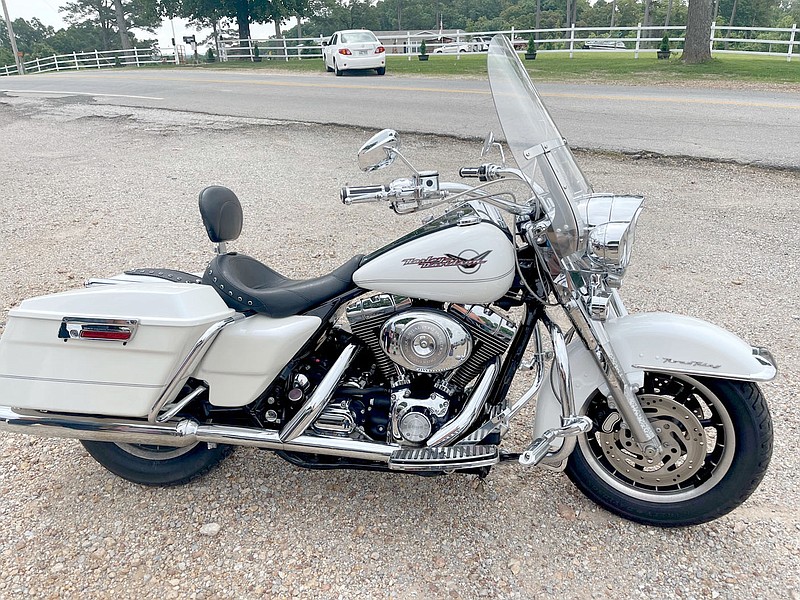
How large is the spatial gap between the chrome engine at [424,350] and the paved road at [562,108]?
6.96 metres

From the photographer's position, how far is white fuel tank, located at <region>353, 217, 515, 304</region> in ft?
7.56

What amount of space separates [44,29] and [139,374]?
81.1 m

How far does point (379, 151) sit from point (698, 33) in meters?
18.2

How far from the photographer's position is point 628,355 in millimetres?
2414

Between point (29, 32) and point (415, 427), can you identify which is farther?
point (29, 32)

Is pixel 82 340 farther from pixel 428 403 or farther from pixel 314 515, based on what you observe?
pixel 428 403

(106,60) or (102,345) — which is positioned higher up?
(106,60)

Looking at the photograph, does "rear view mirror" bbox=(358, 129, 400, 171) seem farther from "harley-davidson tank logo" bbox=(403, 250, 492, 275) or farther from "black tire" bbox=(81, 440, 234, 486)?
"black tire" bbox=(81, 440, 234, 486)

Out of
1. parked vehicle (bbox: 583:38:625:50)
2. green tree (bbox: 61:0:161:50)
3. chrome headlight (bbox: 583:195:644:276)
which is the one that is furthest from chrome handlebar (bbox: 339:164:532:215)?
green tree (bbox: 61:0:161:50)

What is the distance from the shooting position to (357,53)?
18.8m

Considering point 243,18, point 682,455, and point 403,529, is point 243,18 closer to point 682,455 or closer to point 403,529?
point 403,529

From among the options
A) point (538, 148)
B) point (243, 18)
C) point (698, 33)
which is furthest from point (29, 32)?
point (538, 148)

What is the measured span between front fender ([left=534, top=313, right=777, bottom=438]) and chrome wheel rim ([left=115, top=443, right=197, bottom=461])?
1645 millimetres

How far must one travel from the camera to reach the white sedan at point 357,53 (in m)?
18.8
